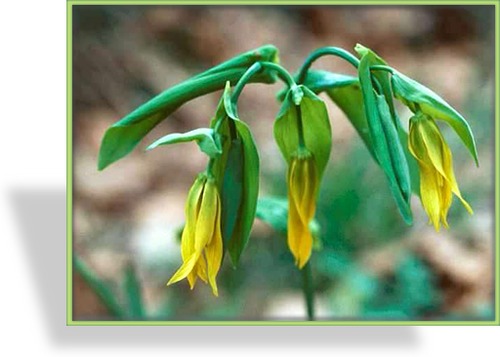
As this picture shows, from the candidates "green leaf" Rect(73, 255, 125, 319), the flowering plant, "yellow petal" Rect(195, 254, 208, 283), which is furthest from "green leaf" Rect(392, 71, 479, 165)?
"green leaf" Rect(73, 255, 125, 319)

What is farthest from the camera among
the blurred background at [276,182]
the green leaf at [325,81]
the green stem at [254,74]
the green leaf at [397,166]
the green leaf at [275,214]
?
the blurred background at [276,182]

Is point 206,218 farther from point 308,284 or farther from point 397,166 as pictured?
point 308,284

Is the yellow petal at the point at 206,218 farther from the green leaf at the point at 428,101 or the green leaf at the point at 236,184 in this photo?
the green leaf at the point at 428,101

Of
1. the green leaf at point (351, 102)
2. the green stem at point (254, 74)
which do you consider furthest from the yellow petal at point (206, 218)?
the green leaf at point (351, 102)

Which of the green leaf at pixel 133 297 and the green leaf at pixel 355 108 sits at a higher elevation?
the green leaf at pixel 355 108

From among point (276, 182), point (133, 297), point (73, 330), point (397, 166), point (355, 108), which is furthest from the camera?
point (276, 182)

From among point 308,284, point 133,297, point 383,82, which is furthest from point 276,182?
point 383,82
